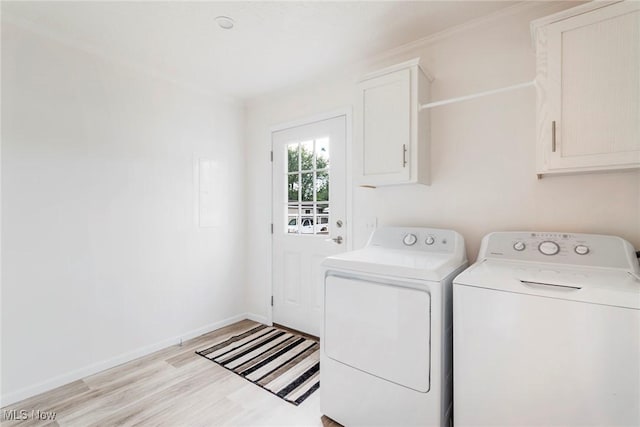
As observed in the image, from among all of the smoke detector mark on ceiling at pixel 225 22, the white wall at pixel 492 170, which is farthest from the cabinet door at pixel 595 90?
the smoke detector mark on ceiling at pixel 225 22

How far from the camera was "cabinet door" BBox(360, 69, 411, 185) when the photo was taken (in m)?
1.85

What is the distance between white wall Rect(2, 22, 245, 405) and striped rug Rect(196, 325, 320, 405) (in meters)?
0.46

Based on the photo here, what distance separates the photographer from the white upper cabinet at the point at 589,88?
49.1 inches

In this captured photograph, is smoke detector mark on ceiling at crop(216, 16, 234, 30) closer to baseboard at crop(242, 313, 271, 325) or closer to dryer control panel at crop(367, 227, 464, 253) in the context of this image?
dryer control panel at crop(367, 227, 464, 253)

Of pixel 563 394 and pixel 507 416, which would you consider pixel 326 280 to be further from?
pixel 563 394

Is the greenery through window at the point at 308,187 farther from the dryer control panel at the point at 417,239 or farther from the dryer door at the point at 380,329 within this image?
the dryer door at the point at 380,329

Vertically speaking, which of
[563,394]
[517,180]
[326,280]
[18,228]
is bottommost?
[563,394]

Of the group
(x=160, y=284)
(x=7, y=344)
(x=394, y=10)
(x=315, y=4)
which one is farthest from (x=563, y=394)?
(x=7, y=344)

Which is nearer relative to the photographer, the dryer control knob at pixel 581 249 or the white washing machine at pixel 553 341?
the white washing machine at pixel 553 341

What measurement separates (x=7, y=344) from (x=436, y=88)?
10.3 feet

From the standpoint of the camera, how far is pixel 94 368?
2.11m

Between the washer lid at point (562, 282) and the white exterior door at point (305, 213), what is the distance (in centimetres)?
131

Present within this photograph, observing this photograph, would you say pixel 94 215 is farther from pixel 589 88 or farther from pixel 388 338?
Answer: pixel 589 88

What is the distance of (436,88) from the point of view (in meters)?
2.03
